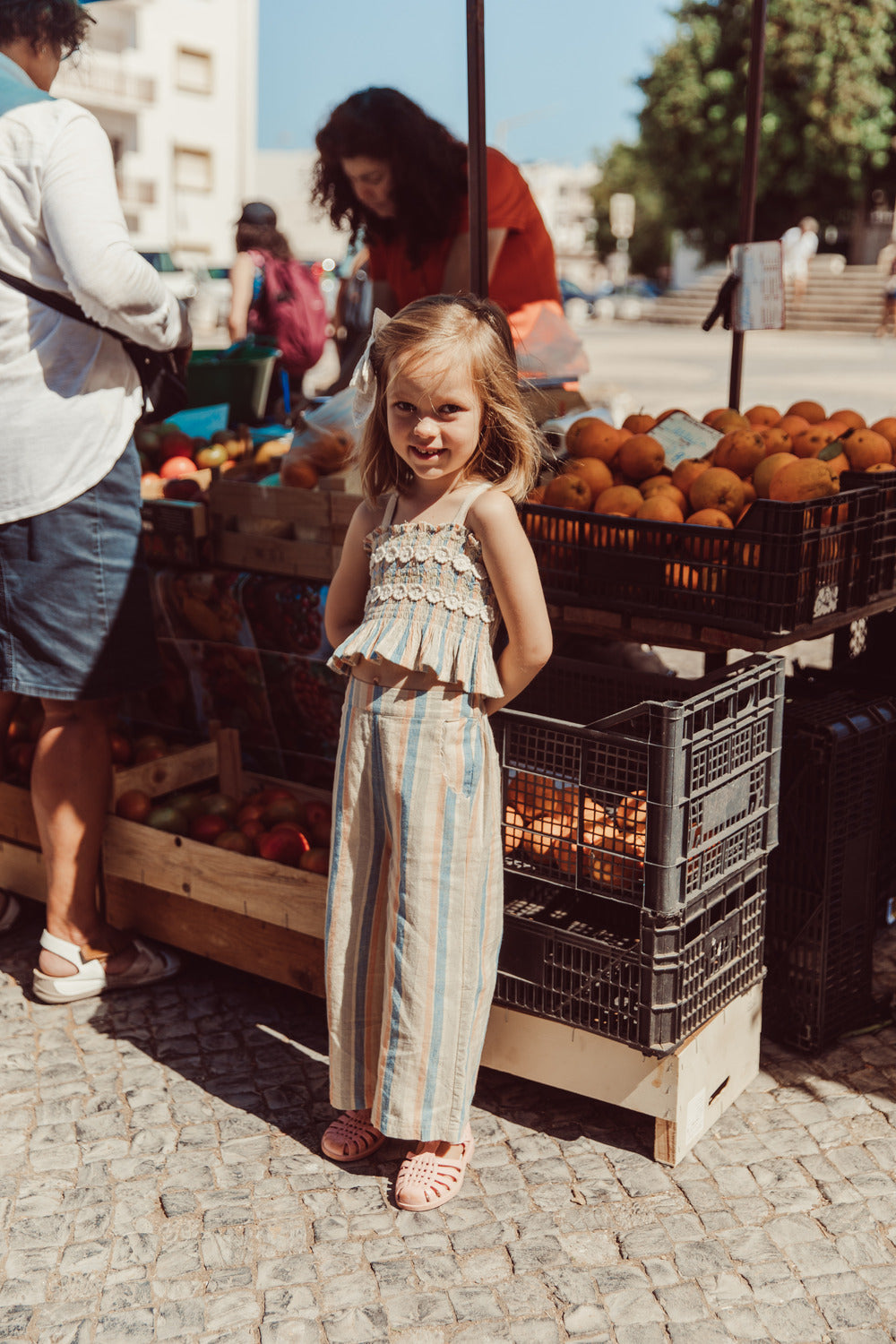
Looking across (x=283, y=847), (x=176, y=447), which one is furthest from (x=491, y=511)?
(x=176, y=447)

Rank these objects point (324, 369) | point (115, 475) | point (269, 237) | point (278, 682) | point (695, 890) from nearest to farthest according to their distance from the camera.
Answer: point (695, 890)
point (115, 475)
point (278, 682)
point (269, 237)
point (324, 369)

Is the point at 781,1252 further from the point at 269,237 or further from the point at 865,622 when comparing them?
the point at 269,237

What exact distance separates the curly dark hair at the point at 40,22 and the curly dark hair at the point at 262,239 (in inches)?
169

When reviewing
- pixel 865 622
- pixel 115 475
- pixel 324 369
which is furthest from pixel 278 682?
pixel 324 369

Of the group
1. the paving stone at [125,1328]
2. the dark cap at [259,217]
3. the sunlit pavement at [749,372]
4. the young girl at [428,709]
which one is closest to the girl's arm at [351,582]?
the young girl at [428,709]

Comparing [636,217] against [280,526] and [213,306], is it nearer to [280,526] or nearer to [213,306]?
[213,306]

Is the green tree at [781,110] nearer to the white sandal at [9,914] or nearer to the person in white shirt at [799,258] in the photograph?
the person in white shirt at [799,258]

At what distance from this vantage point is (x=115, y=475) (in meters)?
3.14

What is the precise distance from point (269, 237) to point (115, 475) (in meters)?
4.66

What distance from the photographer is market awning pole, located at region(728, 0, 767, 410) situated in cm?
372

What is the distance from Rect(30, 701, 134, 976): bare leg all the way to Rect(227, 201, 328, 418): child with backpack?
4287 mm

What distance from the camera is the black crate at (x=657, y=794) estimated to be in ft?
8.01

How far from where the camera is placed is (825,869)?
9.61 feet

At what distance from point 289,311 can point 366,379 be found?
5073mm
